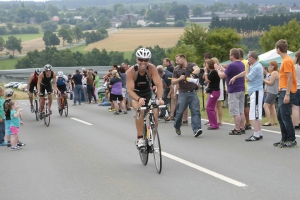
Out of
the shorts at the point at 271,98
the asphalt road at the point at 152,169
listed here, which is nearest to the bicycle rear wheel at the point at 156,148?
the asphalt road at the point at 152,169

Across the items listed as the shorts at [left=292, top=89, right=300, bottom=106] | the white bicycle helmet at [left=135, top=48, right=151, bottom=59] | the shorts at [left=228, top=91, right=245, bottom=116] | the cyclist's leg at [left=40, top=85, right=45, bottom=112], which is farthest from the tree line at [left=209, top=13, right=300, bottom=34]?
the white bicycle helmet at [left=135, top=48, right=151, bottom=59]

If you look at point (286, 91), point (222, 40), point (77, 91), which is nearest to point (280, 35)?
point (222, 40)

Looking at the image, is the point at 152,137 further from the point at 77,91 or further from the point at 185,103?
the point at 77,91

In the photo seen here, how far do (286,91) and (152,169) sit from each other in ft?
10.1

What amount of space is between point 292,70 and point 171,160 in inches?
113

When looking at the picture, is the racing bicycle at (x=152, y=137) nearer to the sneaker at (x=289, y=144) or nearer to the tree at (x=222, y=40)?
the sneaker at (x=289, y=144)

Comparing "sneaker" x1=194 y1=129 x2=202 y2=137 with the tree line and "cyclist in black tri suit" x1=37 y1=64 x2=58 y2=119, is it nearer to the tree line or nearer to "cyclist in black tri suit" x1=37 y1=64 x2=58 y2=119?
"cyclist in black tri suit" x1=37 y1=64 x2=58 y2=119

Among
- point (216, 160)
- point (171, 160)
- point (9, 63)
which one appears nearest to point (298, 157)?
point (216, 160)

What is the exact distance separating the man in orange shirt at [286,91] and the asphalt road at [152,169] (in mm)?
337

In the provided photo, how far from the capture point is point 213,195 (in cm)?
776

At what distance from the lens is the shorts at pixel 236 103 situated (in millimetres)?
13703

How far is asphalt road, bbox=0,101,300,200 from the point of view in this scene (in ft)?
26.6

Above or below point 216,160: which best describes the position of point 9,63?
below

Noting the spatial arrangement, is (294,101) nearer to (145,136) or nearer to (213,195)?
(145,136)
